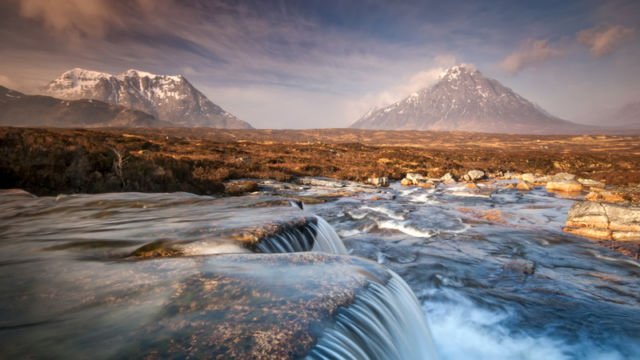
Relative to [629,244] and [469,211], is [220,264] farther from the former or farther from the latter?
[469,211]

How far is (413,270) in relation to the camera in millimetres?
8766

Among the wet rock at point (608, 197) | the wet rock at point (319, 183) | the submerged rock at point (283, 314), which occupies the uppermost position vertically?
the submerged rock at point (283, 314)

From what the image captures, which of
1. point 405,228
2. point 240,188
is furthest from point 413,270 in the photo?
point 240,188

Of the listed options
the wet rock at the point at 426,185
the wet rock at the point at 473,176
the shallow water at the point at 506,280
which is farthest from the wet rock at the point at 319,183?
the wet rock at the point at 473,176

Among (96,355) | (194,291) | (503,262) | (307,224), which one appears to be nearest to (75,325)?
(96,355)

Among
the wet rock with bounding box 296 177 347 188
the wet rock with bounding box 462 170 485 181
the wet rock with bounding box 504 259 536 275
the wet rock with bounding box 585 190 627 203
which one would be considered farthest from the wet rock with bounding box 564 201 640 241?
the wet rock with bounding box 462 170 485 181

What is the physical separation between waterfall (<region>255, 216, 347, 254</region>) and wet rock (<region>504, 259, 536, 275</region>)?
4.81m

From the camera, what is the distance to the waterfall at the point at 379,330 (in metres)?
2.51

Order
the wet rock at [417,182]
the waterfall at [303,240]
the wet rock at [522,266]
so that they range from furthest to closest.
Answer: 1. the wet rock at [417,182]
2. the wet rock at [522,266]
3. the waterfall at [303,240]

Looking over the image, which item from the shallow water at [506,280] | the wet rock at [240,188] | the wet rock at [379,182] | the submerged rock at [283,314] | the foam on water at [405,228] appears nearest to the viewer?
the submerged rock at [283,314]

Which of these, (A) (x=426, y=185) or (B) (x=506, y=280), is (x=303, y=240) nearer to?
(B) (x=506, y=280)

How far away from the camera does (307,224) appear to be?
6402mm

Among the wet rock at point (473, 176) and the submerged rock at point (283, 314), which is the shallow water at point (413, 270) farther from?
the wet rock at point (473, 176)

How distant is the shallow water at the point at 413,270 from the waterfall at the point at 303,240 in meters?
0.53
